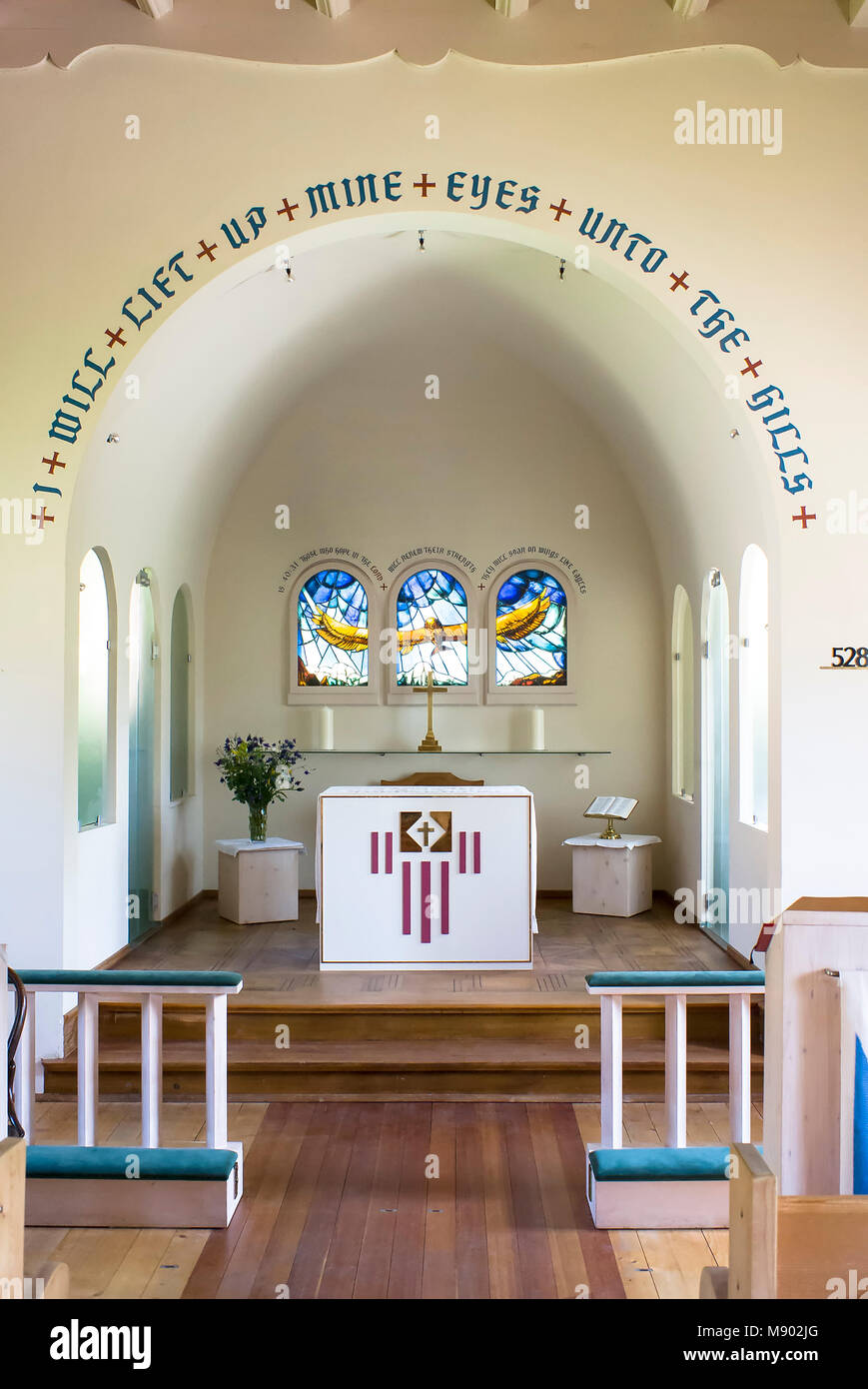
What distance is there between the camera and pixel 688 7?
469 cm

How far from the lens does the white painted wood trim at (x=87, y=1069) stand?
393cm

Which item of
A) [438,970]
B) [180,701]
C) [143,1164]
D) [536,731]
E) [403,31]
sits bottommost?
[143,1164]

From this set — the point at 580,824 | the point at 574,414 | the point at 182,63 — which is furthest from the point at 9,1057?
the point at 574,414

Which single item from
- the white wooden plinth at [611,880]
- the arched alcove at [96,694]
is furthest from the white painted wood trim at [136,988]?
the white wooden plinth at [611,880]

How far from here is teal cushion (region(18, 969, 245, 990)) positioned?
12.6 ft

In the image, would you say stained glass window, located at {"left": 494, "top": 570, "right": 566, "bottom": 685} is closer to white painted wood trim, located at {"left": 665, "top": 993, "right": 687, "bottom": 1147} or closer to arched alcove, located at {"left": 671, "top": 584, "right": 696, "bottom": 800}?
arched alcove, located at {"left": 671, "top": 584, "right": 696, "bottom": 800}

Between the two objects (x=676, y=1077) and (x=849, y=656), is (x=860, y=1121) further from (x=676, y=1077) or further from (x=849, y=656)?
(x=849, y=656)

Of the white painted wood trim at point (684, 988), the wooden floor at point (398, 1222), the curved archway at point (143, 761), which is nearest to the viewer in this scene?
the wooden floor at point (398, 1222)

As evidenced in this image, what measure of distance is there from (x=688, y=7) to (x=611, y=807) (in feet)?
14.9

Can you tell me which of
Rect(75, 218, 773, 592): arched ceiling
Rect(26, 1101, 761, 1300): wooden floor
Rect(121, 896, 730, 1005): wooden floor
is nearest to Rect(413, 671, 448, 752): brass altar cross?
Rect(121, 896, 730, 1005): wooden floor

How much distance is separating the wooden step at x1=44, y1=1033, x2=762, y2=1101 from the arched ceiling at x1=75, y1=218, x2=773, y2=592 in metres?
2.45

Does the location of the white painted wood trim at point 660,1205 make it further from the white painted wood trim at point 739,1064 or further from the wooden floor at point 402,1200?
the white painted wood trim at point 739,1064

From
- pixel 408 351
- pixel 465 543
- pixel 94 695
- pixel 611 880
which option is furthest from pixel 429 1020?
pixel 408 351

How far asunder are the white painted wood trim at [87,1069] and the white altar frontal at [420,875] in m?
2.02
